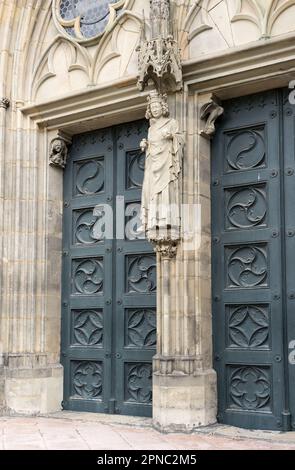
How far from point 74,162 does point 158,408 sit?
10.8ft

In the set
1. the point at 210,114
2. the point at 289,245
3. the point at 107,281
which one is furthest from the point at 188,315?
the point at 210,114

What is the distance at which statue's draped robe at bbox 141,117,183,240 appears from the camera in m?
6.77

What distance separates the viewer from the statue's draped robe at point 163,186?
267 inches

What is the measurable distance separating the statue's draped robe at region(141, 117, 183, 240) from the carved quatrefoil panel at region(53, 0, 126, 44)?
1816 millimetres

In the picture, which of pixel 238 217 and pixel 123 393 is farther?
pixel 123 393

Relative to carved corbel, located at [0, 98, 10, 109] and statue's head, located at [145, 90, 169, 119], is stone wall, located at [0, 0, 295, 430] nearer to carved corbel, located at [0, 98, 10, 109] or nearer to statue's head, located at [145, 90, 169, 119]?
carved corbel, located at [0, 98, 10, 109]

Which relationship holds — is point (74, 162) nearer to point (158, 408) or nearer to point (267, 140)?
point (267, 140)

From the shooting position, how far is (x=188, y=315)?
6.77 m

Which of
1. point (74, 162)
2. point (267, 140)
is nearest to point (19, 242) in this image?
point (74, 162)

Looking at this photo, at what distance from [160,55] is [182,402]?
3.46m

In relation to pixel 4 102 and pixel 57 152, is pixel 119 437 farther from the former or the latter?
pixel 4 102

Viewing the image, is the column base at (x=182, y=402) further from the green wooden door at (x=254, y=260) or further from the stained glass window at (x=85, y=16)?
the stained glass window at (x=85, y=16)

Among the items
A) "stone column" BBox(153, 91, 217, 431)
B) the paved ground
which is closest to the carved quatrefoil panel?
"stone column" BBox(153, 91, 217, 431)

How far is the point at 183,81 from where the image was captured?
7066 millimetres
